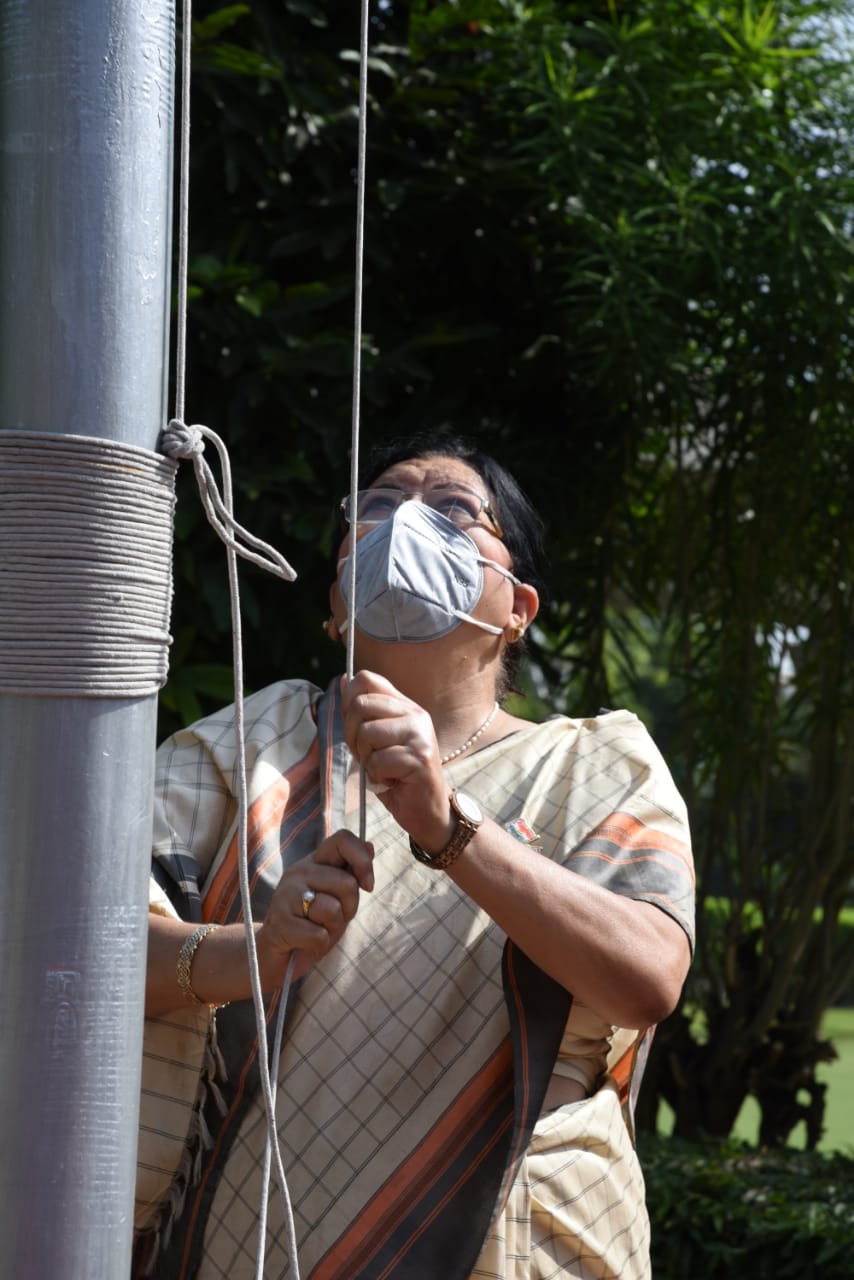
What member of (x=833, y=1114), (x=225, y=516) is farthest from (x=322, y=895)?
(x=833, y=1114)

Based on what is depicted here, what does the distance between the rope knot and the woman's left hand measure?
429 millimetres

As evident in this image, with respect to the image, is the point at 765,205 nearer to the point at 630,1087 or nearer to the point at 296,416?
the point at 296,416

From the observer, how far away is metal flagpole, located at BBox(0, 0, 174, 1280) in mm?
1060

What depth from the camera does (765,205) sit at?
372 centimetres

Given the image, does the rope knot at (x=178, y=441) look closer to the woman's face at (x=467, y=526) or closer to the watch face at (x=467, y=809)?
the watch face at (x=467, y=809)

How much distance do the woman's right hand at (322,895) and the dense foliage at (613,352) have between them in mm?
1912

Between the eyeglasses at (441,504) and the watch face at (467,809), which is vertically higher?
the eyeglasses at (441,504)

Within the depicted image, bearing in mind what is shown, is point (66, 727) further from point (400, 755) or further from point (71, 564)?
point (400, 755)

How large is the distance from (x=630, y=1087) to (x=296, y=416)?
84.6 inches

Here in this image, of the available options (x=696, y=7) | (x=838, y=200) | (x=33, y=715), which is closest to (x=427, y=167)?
(x=696, y=7)

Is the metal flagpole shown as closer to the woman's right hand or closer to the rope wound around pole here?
the rope wound around pole

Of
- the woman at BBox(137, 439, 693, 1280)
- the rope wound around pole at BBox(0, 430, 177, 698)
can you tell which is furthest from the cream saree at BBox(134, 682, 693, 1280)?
Result: the rope wound around pole at BBox(0, 430, 177, 698)

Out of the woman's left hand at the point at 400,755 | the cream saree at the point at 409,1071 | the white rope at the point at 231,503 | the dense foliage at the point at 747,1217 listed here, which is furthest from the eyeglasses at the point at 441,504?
the dense foliage at the point at 747,1217

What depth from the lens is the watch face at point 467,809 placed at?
5.08 feet
